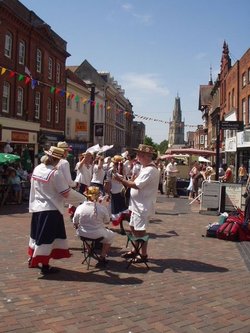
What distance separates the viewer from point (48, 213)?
6184mm

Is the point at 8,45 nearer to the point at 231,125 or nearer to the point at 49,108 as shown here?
the point at 49,108

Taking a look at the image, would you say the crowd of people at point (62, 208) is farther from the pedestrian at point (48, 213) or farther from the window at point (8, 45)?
the window at point (8, 45)

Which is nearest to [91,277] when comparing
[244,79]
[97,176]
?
[97,176]

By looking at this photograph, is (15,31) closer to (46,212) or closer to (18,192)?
(18,192)

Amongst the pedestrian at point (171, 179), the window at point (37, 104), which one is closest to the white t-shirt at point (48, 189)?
the pedestrian at point (171, 179)

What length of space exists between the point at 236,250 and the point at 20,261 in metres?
4.12

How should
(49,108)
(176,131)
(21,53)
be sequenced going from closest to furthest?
(21,53) → (49,108) → (176,131)

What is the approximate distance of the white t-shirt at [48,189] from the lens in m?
6.20

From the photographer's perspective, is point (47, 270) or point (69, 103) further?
point (69, 103)

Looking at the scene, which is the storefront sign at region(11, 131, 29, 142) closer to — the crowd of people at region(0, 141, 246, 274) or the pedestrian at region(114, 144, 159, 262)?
the crowd of people at region(0, 141, 246, 274)

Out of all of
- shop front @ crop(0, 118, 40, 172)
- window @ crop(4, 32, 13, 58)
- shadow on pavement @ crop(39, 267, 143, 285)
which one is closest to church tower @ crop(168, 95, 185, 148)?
shop front @ crop(0, 118, 40, 172)

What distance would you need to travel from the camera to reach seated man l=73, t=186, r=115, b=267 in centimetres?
654

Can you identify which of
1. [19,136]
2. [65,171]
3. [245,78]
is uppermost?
[245,78]

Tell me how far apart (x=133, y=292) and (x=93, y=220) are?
141 centimetres
